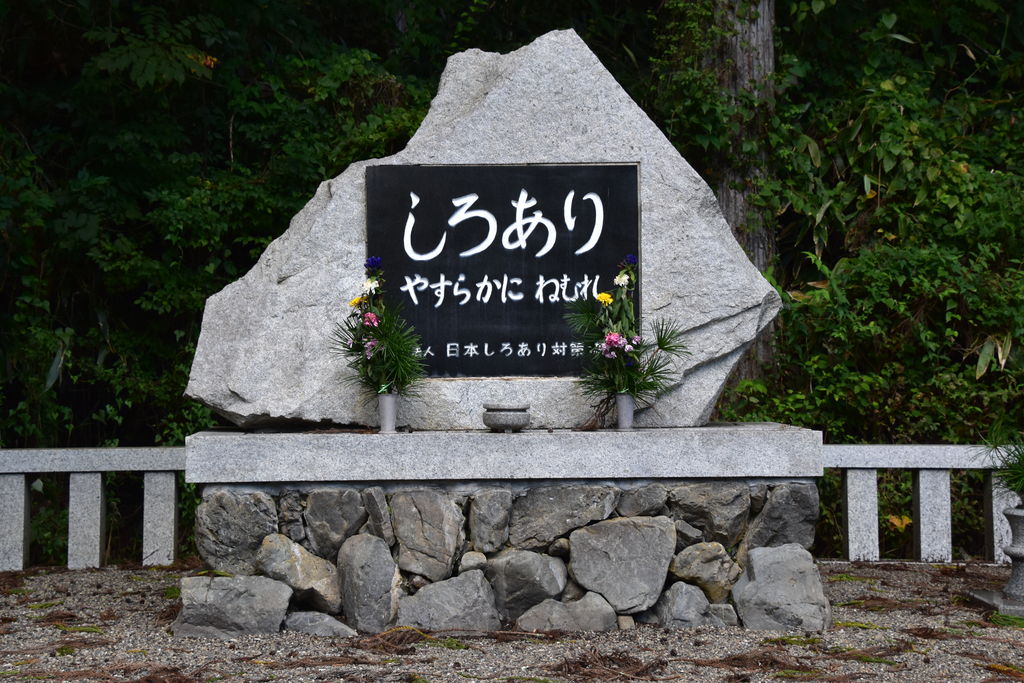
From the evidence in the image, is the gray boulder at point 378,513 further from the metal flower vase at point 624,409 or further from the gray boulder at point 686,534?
the gray boulder at point 686,534

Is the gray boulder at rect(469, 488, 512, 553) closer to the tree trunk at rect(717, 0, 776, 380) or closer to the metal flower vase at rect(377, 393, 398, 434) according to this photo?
the metal flower vase at rect(377, 393, 398, 434)

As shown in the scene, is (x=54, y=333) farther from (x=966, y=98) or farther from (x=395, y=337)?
(x=966, y=98)

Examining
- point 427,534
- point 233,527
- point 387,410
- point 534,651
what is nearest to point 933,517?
point 534,651

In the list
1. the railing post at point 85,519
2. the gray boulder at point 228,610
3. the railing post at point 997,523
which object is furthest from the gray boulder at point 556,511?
the railing post at point 85,519

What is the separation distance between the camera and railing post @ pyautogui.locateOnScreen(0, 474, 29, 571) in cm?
583

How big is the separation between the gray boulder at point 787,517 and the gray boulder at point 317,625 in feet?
5.57

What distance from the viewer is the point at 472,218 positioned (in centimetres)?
473

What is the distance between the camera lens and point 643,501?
4.32 m

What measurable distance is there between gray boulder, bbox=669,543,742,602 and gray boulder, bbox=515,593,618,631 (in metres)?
0.34

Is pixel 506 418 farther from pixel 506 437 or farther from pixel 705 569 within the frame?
pixel 705 569

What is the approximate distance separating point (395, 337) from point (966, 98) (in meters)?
4.73

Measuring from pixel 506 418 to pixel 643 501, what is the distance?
2.16ft

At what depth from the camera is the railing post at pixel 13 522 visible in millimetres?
5828

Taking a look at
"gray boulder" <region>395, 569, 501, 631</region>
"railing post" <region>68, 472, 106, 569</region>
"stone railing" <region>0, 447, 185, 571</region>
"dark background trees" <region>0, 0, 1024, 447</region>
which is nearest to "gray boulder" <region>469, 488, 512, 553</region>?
"gray boulder" <region>395, 569, 501, 631</region>
